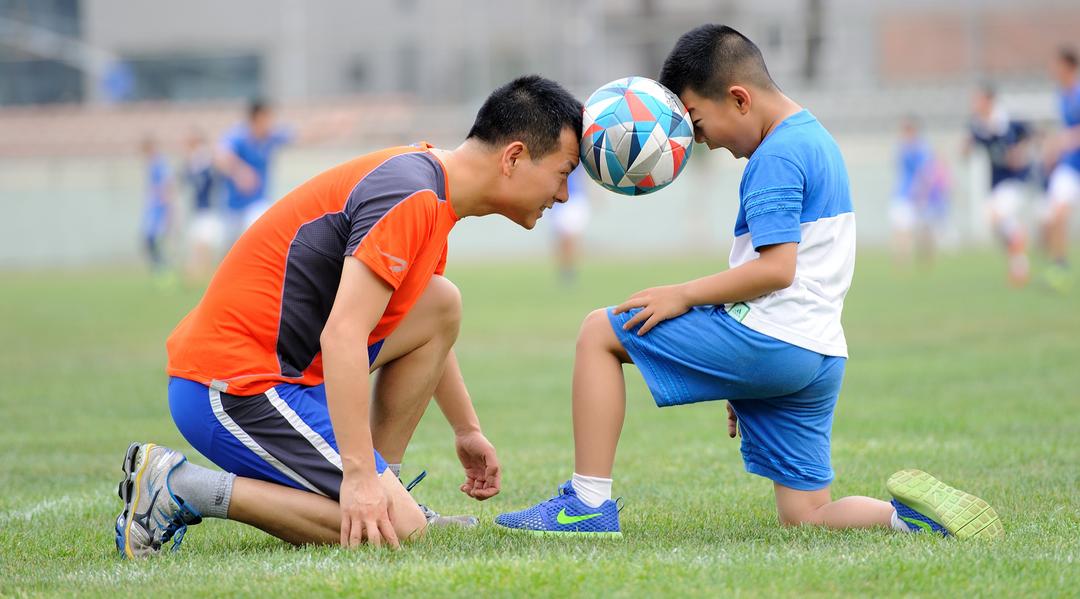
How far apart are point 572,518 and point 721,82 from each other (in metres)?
1.45

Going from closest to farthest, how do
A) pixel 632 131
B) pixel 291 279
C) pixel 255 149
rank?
pixel 291 279, pixel 632 131, pixel 255 149

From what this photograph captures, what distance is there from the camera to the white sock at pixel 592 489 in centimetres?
385

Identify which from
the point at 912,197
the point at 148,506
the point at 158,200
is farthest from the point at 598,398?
the point at 158,200

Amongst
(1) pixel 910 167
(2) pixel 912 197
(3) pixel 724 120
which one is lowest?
(2) pixel 912 197

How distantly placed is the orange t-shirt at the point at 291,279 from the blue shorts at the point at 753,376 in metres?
0.77

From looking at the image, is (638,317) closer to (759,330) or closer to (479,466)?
(759,330)

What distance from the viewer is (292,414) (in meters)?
3.76

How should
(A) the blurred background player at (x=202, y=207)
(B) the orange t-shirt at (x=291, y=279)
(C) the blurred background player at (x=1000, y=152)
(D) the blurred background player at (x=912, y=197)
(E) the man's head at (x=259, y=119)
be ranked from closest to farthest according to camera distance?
1. (B) the orange t-shirt at (x=291, y=279)
2. (E) the man's head at (x=259, y=119)
3. (C) the blurred background player at (x=1000, y=152)
4. (A) the blurred background player at (x=202, y=207)
5. (D) the blurred background player at (x=912, y=197)

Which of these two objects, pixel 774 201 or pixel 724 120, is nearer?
pixel 774 201

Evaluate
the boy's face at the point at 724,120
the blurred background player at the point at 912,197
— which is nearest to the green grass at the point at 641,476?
the boy's face at the point at 724,120

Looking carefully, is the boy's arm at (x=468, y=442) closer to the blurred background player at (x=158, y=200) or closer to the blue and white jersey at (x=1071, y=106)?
the blue and white jersey at (x=1071, y=106)

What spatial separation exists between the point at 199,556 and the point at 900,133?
30464 mm

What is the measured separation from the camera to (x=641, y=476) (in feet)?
17.0

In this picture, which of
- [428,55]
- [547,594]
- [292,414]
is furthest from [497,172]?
[428,55]
